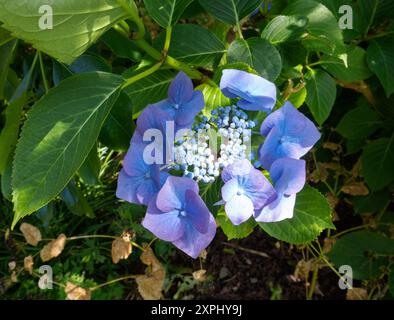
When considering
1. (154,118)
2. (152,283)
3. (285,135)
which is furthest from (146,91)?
(152,283)

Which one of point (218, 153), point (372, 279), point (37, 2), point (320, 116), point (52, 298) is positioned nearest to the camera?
point (37, 2)

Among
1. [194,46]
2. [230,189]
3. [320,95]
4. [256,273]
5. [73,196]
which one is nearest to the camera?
[230,189]

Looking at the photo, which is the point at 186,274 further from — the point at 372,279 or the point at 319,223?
the point at 319,223

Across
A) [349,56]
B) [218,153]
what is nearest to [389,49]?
[349,56]

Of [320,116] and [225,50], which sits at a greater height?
[225,50]

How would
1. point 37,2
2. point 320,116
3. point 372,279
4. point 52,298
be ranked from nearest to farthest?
point 37,2
point 320,116
point 372,279
point 52,298

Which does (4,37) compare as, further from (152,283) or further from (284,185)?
(152,283)

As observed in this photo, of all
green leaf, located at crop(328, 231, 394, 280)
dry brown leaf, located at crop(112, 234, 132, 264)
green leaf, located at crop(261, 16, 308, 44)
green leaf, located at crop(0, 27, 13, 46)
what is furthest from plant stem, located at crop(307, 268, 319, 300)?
green leaf, located at crop(0, 27, 13, 46)
